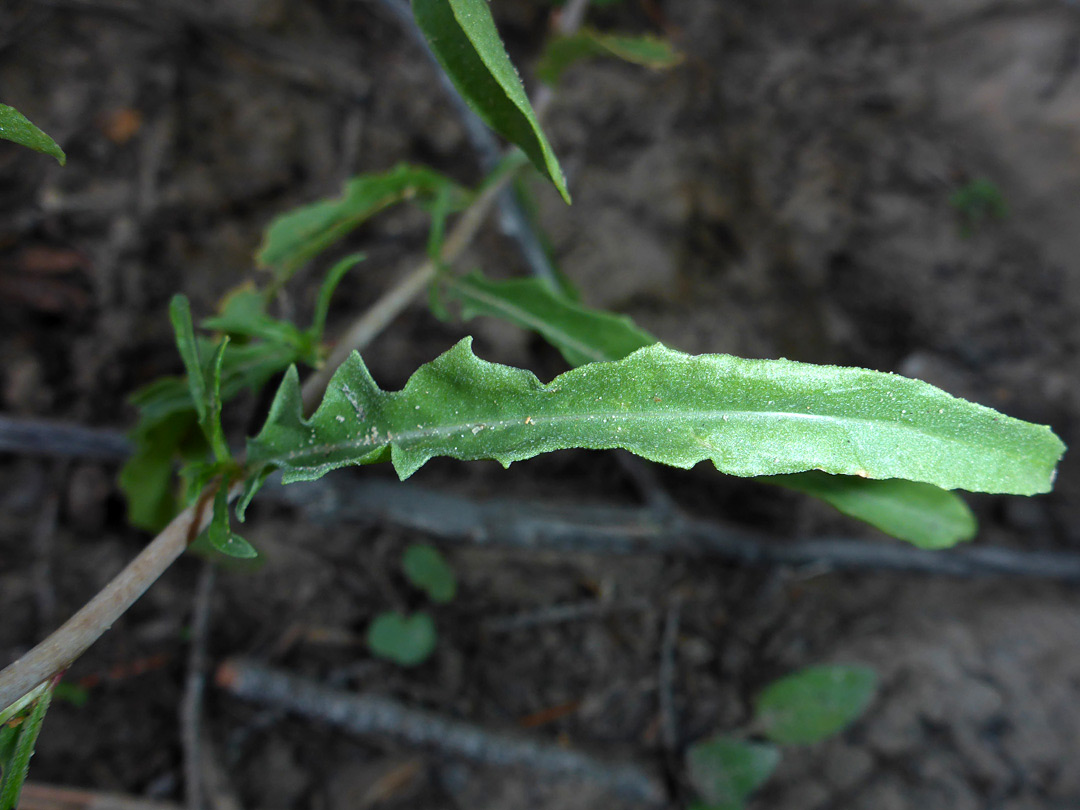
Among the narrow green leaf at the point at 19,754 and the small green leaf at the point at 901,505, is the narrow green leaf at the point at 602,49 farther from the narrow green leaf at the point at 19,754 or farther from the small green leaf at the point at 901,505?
the narrow green leaf at the point at 19,754

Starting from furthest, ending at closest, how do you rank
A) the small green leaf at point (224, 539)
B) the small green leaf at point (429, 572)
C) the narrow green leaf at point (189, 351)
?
the small green leaf at point (429, 572) → the narrow green leaf at point (189, 351) → the small green leaf at point (224, 539)

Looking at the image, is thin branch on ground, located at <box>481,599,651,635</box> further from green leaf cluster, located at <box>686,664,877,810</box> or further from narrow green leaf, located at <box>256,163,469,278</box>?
narrow green leaf, located at <box>256,163,469,278</box>

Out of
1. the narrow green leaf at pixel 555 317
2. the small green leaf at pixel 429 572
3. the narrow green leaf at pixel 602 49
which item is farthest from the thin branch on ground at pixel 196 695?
the narrow green leaf at pixel 602 49

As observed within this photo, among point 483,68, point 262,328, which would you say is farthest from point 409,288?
point 483,68

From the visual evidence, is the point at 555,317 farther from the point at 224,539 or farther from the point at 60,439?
the point at 60,439

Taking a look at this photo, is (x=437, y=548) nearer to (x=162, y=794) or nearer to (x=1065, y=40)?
(x=162, y=794)
